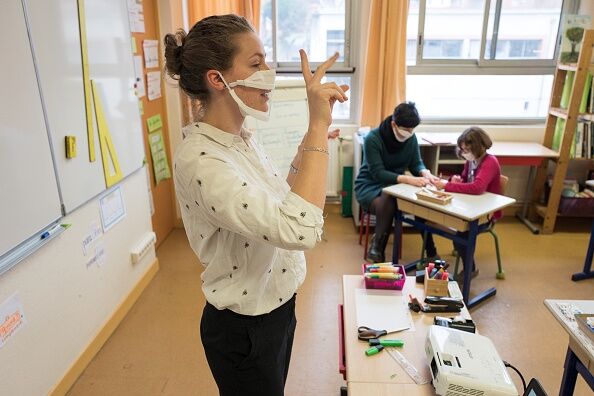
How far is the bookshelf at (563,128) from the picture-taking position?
10.7ft

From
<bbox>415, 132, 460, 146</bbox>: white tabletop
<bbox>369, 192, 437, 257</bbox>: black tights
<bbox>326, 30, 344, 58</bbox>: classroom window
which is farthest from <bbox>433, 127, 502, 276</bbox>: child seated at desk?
<bbox>326, 30, 344, 58</bbox>: classroom window

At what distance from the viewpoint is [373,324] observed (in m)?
1.50

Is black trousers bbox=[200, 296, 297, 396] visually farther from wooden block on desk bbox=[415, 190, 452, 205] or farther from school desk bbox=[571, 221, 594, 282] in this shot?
school desk bbox=[571, 221, 594, 282]

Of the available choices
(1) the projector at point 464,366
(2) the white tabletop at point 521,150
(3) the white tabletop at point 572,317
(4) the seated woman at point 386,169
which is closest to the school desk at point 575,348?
(3) the white tabletop at point 572,317

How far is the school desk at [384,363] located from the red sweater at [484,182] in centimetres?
126

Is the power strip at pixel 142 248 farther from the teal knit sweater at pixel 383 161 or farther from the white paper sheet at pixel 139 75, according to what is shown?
the teal knit sweater at pixel 383 161

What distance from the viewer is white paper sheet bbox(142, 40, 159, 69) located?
3041 millimetres

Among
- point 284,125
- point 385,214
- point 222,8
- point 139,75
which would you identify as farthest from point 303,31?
point 385,214

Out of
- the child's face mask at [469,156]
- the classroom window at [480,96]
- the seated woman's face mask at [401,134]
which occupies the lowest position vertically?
the child's face mask at [469,156]

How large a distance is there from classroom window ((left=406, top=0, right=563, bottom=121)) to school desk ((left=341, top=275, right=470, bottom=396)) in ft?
9.51

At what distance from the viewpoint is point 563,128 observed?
349 centimetres

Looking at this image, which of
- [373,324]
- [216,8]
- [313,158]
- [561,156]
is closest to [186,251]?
[216,8]

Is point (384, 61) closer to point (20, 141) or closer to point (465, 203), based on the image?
point (465, 203)

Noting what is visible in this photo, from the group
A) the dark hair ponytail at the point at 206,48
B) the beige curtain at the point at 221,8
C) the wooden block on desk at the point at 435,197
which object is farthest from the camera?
the beige curtain at the point at 221,8
